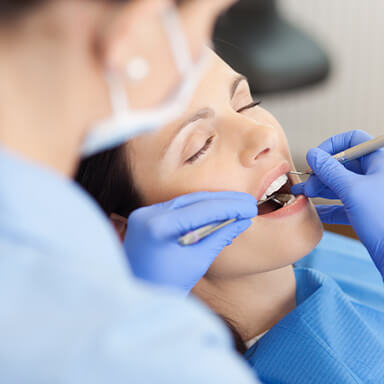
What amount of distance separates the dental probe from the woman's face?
0.12 m

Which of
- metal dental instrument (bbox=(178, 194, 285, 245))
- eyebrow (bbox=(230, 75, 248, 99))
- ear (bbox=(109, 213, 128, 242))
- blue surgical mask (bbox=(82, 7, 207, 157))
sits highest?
blue surgical mask (bbox=(82, 7, 207, 157))

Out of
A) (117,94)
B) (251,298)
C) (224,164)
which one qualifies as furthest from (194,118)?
(117,94)

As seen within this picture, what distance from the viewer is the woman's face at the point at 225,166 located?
1.21 meters

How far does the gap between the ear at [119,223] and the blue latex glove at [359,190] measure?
387mm

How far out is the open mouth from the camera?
130cm

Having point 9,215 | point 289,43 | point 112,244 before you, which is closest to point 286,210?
point 112,244

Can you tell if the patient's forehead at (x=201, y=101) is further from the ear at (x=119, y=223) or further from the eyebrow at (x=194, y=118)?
the ear at (x=119, y=223)

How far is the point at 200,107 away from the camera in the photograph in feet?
3.99

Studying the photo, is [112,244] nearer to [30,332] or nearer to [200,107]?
[30,332]

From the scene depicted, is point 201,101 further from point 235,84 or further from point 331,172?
point 331,172

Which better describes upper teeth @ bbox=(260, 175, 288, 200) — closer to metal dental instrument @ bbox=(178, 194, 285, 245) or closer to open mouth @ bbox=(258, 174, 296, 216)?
open mouth @ bbox=(258, 174, 296, 216)

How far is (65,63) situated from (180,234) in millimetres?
537

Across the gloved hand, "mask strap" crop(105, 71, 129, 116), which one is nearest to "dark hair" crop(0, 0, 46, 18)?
"mask strap" crop(105, 71, 129, 116)

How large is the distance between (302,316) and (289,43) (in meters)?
1.94
